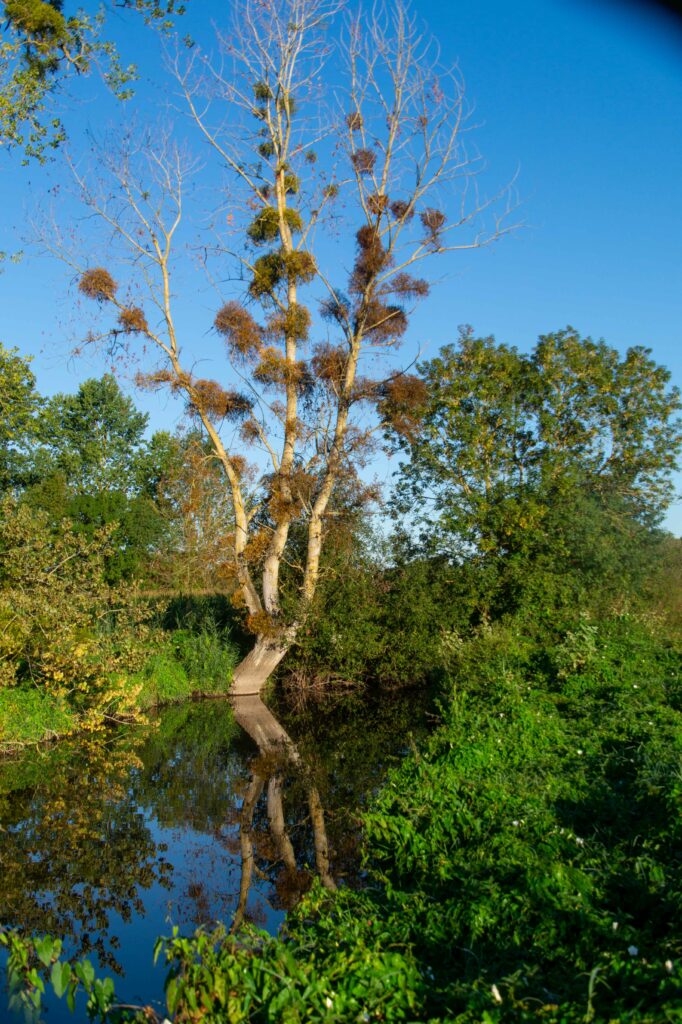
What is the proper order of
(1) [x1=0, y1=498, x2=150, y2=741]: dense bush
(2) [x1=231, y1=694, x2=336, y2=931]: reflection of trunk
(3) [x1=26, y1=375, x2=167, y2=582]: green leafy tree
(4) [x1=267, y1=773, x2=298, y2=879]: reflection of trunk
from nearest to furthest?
1. (2) [x1=231, y1=694, x2=336, y2=931]: reflection of trunk
2. (4) [x1=267, y1=773, x2=298, y2=879]: reflection of trunk
3. (1) [x1=0, y1=498, x2=150, y2=741]: dense bush
4. (3) [x1=26, y1=375, x2=167, y2=582]: green leafy tree

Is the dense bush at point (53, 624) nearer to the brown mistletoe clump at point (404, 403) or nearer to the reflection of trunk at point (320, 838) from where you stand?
the reflection of trunk at point (320, 838)

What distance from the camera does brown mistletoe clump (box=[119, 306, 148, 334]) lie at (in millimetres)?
19547

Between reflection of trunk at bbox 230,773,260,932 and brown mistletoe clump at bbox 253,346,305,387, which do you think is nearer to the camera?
reflection of trunk at bbox 230,773,260,932

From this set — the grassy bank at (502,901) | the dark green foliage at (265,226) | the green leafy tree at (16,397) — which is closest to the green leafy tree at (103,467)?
the green leafy tree at (16,397)

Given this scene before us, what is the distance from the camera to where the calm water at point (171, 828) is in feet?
24.0

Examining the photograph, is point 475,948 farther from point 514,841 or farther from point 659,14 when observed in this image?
point 659,14

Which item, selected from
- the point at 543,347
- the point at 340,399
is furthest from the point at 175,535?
the point at 543,347

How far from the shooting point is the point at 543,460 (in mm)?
20781

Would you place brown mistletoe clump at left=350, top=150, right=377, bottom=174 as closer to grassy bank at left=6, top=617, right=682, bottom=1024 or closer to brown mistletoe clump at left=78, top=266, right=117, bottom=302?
brown mistletoe clump at left=78, top=266, right=117, bottom=302

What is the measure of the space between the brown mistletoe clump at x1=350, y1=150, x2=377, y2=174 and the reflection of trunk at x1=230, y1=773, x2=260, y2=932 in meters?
14.6

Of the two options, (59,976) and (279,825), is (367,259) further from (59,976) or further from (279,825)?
(59,976)

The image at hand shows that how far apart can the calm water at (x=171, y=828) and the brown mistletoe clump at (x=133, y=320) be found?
366 inches

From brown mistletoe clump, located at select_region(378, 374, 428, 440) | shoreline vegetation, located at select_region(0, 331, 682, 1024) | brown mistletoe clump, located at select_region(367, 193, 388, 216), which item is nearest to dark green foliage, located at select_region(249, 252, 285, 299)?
brown mistletoe clump, located at select_region(367, 193, 388, 216)

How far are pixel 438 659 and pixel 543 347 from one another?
850cm
